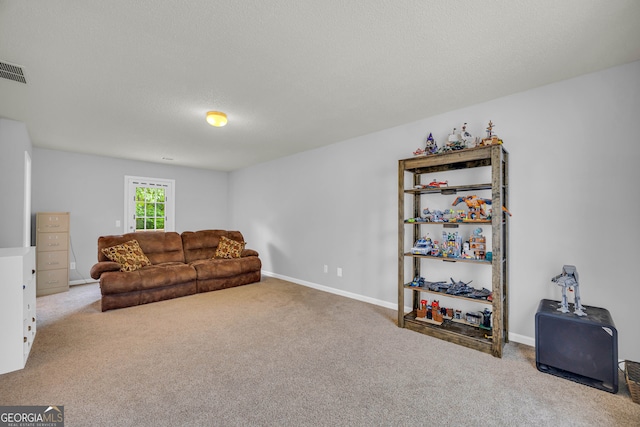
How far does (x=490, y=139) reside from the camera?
2.60 m

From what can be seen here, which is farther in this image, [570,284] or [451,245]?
[451,245]

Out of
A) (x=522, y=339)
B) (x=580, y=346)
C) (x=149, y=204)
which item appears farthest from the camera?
(x=149, y=204)

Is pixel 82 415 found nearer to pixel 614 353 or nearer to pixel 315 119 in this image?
pixel 315 119

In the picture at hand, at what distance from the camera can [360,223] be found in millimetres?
3971

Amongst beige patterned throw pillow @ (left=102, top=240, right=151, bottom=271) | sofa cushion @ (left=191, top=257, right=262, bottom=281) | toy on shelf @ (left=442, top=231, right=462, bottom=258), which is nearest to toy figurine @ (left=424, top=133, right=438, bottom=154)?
toy on shelf @ (left=442, top=231, right=462, bottom=258)

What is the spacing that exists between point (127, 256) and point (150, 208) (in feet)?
7.27

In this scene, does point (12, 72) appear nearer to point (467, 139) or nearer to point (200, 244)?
point (200, 244)

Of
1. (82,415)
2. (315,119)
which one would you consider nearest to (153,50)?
(315,119)

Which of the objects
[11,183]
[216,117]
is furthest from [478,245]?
[11,183]

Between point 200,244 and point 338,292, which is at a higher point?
point 200,244

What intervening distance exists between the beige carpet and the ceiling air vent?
7.71 feet

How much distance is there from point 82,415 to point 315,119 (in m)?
3.19

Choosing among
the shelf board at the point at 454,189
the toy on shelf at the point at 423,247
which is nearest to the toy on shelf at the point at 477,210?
the shelf board at the point at 454,189

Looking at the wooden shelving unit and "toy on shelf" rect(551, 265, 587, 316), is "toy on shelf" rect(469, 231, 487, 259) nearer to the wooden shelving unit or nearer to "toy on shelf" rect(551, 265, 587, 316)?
the wooden shelving unit
